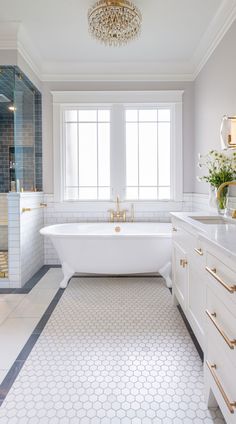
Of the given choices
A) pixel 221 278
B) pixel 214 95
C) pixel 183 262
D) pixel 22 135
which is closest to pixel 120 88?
pixel 214 95

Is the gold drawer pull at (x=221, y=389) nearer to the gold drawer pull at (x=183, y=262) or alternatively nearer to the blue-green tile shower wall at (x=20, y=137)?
the gold drawer pull at (x=183, y=262)

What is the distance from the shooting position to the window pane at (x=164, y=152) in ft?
13.3

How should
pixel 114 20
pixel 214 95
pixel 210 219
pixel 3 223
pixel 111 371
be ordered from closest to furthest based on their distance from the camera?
1. pixel 111 371
2. pixel 210 219
3. pixel 114 20
4. pixel 214 95
5. pixel 3 223

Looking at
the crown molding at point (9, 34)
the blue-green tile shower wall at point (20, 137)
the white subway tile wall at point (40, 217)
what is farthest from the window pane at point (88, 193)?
the crown molding at point (9, 34)

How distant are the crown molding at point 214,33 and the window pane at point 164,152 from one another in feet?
2.74

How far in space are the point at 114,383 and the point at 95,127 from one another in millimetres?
3278

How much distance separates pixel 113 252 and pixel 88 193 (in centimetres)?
134

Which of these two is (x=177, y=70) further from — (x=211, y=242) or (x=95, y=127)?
(x=211, y=242)

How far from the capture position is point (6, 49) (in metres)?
3.08

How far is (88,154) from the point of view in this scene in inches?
160

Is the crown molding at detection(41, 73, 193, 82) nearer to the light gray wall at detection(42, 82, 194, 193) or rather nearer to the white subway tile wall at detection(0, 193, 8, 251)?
the light gray wall at detection(42, 82, 194, 193)

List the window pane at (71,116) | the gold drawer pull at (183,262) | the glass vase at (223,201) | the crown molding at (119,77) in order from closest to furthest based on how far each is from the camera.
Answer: the gold drawer pull at (183,262), the glass vase at (223,201), the crown molding at (119,77), the window pane at (71,116)

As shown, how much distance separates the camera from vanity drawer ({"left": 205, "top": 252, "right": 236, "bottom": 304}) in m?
1.11

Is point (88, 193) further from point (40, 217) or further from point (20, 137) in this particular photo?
point (20, 137)
